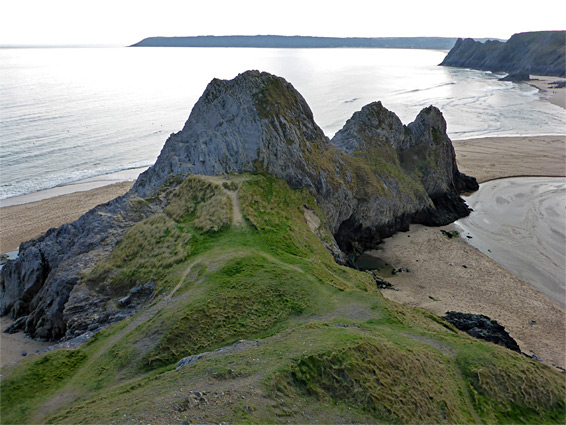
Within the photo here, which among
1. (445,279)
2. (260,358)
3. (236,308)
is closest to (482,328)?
(445,279)

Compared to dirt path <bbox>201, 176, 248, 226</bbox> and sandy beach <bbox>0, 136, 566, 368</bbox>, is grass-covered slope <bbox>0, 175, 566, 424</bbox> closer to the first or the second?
dirt path <bbox>201, 176, 248, 226</bbox>

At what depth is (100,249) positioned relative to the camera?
32.6 meters

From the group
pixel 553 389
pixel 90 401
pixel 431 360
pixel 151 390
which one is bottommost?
pixel 553 389

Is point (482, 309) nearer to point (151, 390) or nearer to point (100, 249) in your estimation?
point (151, 390)

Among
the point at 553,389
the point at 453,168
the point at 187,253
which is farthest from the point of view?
the point at 453,168

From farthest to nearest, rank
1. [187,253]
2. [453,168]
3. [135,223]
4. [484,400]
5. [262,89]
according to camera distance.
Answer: [453,168]
[262,89]
[135,223]
[187,253]
[484,400]

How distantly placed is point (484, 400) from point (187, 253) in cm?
2174

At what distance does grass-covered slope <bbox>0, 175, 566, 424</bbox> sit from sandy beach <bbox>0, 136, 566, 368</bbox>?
881cm

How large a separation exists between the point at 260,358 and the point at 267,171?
26811mm

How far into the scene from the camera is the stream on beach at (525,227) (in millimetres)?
42719

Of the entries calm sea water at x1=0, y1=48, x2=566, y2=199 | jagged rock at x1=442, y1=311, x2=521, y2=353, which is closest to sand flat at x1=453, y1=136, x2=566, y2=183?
calm sea water at x1=0, y1=48, x2=566, y2=199

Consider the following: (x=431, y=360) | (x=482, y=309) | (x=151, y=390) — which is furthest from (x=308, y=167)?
(x=151, y=390)

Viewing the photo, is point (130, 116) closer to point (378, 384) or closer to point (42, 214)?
point (42, 214)

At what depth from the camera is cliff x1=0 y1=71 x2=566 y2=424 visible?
53.0 ft
